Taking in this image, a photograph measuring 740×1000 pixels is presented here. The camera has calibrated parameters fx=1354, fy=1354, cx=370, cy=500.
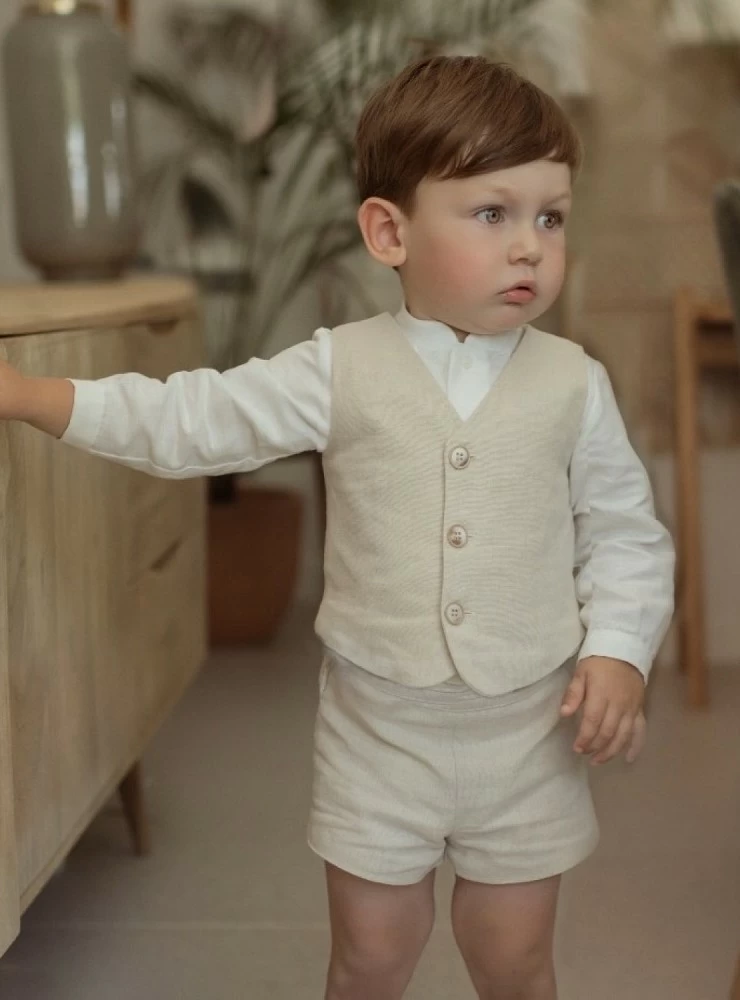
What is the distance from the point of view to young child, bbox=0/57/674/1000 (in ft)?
3.31

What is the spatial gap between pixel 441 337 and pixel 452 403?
59mm

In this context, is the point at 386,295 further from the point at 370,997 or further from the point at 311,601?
the point at 370,997

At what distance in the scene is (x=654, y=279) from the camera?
8.95ft

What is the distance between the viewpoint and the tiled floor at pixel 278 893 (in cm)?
145

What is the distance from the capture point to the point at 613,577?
1078mm

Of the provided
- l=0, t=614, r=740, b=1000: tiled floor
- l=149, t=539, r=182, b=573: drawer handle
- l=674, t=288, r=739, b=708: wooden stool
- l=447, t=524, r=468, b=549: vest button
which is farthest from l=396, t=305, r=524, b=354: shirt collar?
l=674, t=288, r=739, b=708: wooden stool

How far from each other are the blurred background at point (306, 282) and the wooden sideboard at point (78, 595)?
197 mm

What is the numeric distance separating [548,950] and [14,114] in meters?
1.33

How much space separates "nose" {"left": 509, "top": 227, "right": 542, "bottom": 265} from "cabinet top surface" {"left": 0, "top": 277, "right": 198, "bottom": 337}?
40 cm

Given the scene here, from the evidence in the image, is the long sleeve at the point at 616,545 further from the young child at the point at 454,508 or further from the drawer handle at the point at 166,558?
the drawer handle at the point at 166,558

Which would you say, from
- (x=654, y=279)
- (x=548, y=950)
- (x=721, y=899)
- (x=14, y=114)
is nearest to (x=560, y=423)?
(x=548, y=950)

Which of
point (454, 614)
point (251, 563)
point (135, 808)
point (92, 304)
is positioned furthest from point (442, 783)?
point (251, 563)

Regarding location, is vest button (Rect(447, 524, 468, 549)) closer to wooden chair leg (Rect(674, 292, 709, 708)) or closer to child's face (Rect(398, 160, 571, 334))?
child's face (Rect(398, 160, 571, 334))

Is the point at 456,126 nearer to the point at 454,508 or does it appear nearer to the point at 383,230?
the point at 383,230
